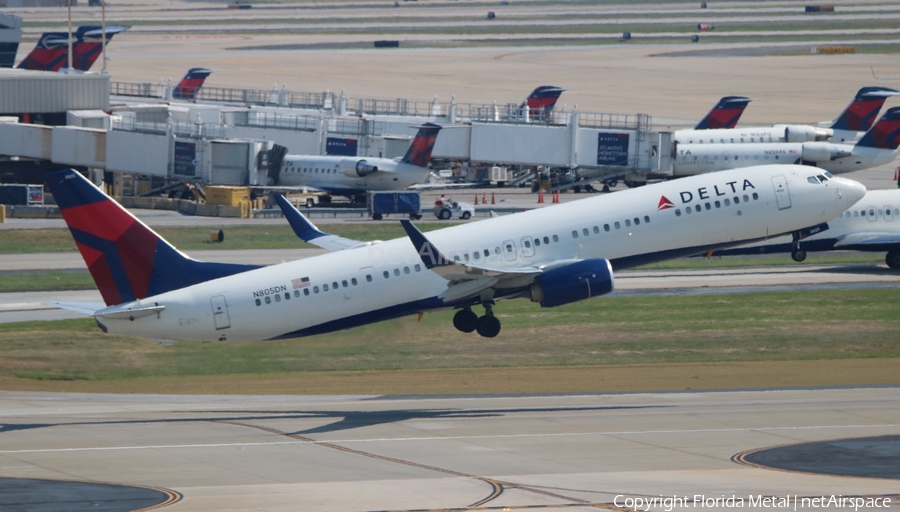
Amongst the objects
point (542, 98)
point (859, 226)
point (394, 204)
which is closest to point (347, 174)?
point (394, 204)

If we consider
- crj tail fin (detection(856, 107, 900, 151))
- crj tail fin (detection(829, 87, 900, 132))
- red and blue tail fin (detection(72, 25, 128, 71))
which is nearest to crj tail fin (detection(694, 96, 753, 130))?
crj tail fin (detection(829, 87, 900, 132))

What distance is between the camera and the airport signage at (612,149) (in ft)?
371

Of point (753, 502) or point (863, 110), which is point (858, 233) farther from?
point (753, 502)

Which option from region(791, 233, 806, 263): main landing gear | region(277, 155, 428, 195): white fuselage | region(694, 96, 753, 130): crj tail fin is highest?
region(694, 96, 753, 130): crj tail fin

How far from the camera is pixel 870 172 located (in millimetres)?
127500

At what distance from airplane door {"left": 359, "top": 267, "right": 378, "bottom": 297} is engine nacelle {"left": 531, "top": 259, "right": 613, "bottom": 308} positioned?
650 centimetres

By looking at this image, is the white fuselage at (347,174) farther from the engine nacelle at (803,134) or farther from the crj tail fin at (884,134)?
the crj tail fin at (884,134)

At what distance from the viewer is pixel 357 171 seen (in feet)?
359

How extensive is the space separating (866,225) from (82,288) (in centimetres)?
4976

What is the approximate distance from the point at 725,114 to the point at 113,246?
9280cm

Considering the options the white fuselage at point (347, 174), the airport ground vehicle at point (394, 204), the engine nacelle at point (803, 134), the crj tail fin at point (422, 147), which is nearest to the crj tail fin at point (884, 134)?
the engine nacelle at point (803, 134)

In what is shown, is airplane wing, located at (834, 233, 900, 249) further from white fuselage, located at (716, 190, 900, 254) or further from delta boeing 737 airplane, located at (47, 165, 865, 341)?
delta boeing 737 airplane, located at (47, 165, 865, 341)

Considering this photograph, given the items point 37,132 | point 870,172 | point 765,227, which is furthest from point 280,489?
point 870,172

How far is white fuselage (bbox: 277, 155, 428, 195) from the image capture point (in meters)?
109
